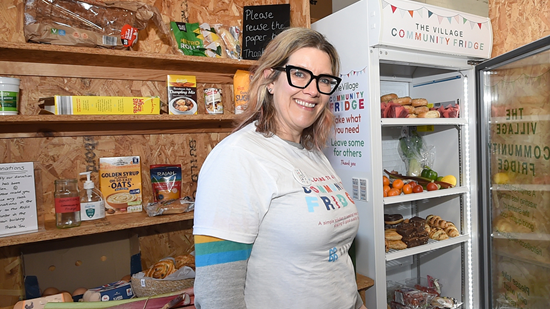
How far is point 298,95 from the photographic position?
129 cm

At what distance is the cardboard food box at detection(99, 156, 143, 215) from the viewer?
199 centimetres

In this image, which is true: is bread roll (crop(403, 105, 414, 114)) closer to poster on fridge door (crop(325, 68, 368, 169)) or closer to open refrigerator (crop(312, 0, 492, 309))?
open refrigerator (crop(312, 0, 492, 309))

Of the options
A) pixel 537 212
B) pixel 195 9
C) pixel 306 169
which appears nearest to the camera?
pixel 306 169

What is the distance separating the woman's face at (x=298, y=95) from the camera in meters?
1.29

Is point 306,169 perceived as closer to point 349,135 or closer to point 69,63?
point 349,135

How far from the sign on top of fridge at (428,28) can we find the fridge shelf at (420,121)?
0.39 m

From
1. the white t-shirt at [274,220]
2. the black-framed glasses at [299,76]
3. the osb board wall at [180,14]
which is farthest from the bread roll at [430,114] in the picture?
the white t-shirt at [274,220]

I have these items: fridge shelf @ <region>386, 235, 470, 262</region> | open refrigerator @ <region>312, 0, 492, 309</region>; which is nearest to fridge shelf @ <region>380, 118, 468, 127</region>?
open refrigerator @ <region>312, 0, 492, 309</region>

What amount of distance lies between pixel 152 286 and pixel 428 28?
199 cm

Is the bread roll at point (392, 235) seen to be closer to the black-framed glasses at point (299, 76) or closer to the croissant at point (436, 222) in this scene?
the croissant at point (436, 222)

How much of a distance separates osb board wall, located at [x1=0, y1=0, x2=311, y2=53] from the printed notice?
684 millimetres

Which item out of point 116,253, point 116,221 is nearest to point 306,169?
point 116,221

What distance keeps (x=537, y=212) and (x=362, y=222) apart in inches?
35.9

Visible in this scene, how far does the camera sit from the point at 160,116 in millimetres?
1867
